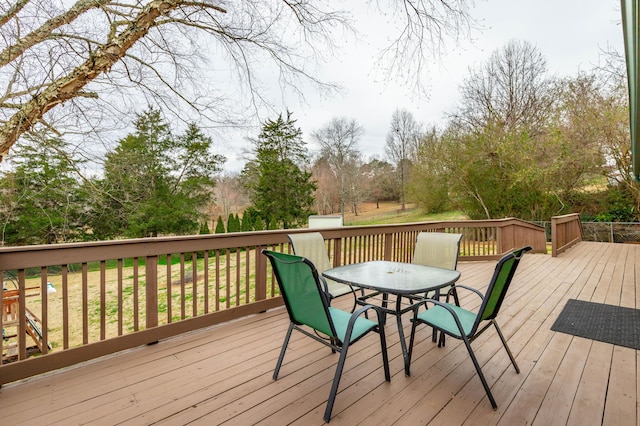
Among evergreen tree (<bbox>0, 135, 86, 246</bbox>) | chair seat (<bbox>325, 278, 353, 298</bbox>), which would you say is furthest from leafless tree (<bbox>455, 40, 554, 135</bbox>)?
evergreen tree (<bbox>0, 135, 86, 246</bbox>)

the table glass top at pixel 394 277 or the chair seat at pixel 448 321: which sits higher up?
the table glass top at pixel 394 277

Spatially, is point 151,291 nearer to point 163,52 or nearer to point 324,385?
point 324,385

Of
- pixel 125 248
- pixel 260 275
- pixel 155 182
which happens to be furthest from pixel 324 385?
pixel 155 182

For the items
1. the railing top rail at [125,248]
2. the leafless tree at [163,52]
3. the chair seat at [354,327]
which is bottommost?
the chair seat at [354,327]

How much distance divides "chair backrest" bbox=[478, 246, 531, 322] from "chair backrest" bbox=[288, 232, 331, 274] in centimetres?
156

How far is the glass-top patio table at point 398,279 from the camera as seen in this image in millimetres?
2115

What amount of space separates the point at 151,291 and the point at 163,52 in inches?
185

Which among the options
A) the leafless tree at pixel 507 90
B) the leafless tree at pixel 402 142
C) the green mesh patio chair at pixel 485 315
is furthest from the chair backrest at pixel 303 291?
the leafless tree at pixel 402 142

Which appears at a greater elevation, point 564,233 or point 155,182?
point 155,182

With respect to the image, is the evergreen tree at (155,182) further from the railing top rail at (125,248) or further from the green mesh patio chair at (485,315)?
the green mesh patio chair at (485,315)

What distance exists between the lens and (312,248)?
311cm

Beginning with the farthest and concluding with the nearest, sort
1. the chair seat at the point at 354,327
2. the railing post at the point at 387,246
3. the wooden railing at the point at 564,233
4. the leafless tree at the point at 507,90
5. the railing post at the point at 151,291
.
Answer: the leafless tree at the point at 507,90 → the wooden railing at the point at 564,233 → the railing post at the point at 387,246 → the railing post at the point at 151,291 → the chair seat at the point at 354,327

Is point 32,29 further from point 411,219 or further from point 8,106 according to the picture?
point 411,219

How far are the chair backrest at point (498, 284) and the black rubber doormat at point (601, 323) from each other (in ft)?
5.37
